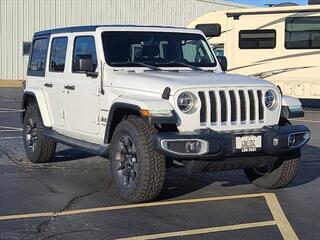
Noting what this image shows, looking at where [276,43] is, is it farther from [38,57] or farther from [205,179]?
[205,179]

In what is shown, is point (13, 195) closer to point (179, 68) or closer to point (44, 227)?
point (44, 227)

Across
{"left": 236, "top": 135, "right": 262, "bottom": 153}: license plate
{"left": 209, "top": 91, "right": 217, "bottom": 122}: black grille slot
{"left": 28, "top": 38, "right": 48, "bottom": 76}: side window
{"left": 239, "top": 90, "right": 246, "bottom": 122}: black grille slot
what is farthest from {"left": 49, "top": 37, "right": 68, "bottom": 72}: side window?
{"left": 236, "top": 135, "right": 262, "bottom": 153}: license plate

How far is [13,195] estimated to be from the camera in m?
7.09

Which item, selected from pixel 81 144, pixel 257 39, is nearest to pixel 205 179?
pixel 81 144

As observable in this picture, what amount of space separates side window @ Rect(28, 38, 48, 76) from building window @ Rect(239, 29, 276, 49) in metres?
11.0

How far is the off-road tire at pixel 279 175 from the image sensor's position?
730 cm

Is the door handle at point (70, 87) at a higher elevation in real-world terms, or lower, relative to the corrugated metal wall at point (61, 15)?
lower

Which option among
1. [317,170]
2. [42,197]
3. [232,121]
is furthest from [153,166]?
[317,170]

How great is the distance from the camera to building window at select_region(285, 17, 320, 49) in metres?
18.6

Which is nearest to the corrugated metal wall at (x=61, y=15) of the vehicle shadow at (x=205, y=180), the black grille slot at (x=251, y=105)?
the vehicle shadow at (x=205, y=180)

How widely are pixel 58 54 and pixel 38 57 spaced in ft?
2.91

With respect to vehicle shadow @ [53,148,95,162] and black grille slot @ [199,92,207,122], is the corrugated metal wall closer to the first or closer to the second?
vehicle shadow @ [53,148,95,162]

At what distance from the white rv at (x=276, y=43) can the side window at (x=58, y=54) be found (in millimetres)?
11218

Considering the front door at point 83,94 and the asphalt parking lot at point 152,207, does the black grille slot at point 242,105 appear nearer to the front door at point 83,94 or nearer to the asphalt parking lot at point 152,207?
the asphalt parking lot at point 152,207
